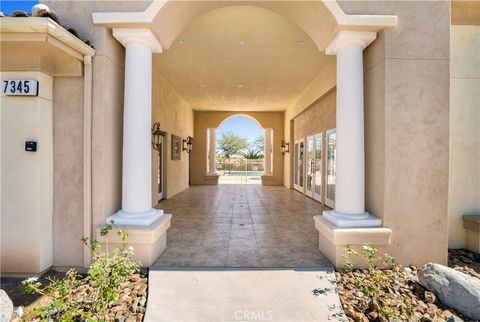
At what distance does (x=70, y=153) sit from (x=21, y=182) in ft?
2.01

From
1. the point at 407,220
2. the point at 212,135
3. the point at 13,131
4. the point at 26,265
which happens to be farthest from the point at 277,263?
the point at 212,135

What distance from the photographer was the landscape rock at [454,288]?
2535 mm

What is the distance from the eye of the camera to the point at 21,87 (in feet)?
10.1

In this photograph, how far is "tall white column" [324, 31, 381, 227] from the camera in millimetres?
3410

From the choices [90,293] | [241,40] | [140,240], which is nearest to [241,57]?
[241,40]

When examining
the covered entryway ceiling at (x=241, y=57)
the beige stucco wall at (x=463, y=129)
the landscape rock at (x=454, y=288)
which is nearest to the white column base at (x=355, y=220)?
the landscape rock at (x=454, y=288)

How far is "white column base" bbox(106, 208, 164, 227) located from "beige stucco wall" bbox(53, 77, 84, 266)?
1.38 feet

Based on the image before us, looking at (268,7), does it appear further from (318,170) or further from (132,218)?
(318,170)

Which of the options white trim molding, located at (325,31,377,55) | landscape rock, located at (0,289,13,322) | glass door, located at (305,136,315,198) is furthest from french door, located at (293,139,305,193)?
landscape rock, located at (0,289,13,322)

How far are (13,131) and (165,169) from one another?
16.7 feet

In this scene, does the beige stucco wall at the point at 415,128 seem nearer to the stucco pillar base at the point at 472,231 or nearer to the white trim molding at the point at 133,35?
the stucco pillar base at the point at 472,231

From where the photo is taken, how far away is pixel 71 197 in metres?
3.31

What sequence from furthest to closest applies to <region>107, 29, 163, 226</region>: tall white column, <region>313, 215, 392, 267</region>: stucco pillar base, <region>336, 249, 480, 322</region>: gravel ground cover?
<region>107, 29, 163, 226</region>: tall white column
<region>313, 215, 392, 267</region>: stucco pillar base
<region>336, 249, 480, 322</region>: gravel ground cover

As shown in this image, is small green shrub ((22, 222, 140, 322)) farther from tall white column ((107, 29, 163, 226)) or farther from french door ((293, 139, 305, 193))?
french door ((293, 139, 305, 193))
